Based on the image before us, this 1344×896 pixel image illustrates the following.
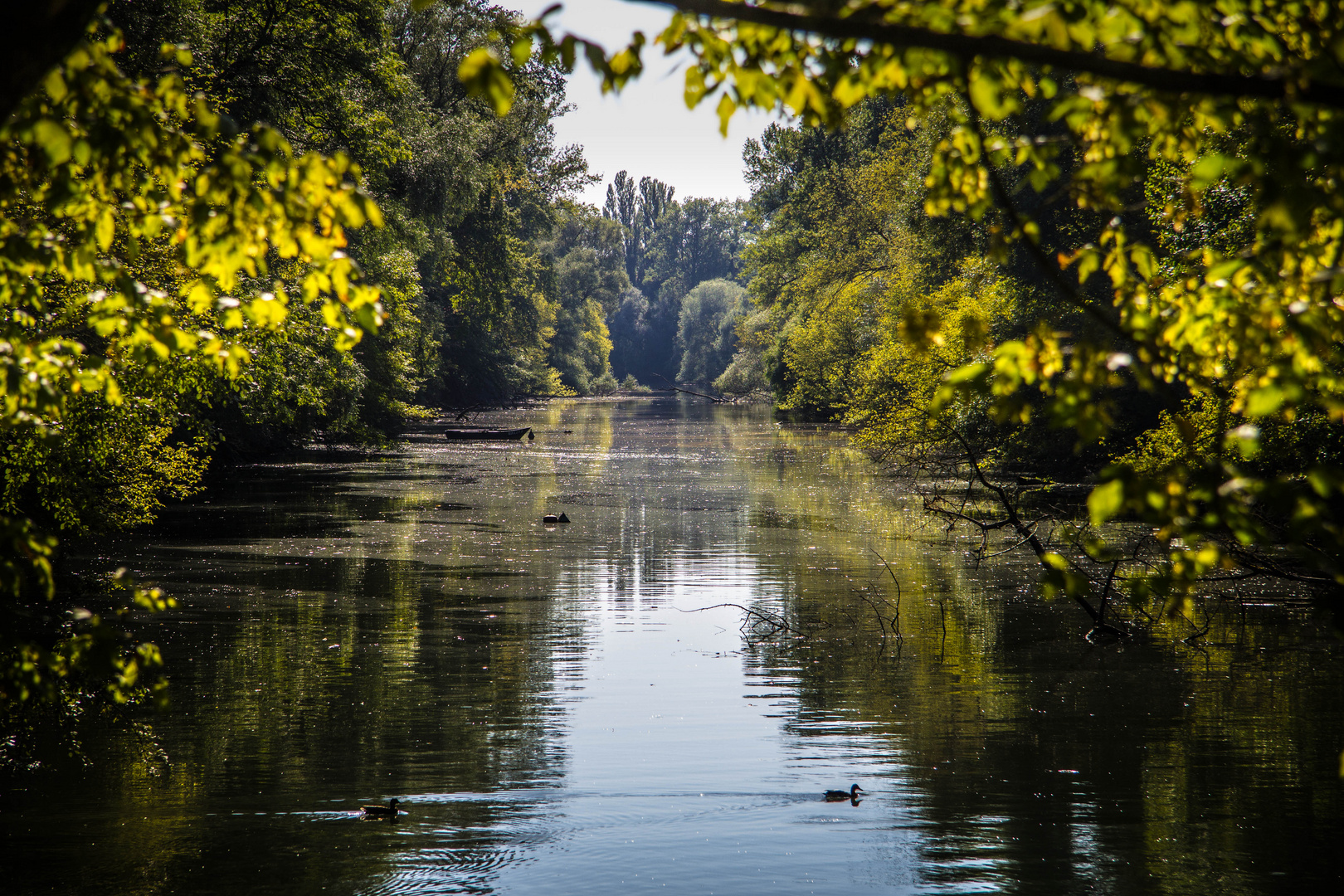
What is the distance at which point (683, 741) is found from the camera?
9.74m

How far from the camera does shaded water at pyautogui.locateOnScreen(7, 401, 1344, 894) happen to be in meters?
7.25

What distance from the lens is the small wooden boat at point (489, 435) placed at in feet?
152

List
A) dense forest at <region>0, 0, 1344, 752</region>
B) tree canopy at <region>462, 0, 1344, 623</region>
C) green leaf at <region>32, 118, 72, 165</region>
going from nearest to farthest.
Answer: tree canopy at <region>462, 0, 1344, 623</region>, green leaf at <region>32, 118, 72, 165</region>, dense forest at <region>0, 0, 1344, 752</region>

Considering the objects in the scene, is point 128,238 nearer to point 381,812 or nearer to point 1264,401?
point 1264,401

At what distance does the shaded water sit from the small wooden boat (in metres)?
26.8

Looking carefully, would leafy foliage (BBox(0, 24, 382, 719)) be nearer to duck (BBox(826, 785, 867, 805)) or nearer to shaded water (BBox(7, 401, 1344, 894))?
shaded water (BBox(7, 401, 1344, 894))

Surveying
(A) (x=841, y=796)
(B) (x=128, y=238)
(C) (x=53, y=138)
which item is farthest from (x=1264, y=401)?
(A) (x=841, y=796)

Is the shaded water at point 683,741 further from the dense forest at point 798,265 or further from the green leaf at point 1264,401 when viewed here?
the green leaf at point 1264,401

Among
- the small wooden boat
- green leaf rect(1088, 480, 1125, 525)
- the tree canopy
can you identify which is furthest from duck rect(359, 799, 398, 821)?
the small wooden boat

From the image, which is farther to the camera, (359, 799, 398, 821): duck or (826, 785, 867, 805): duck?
(826, 785, 867, 805): duck

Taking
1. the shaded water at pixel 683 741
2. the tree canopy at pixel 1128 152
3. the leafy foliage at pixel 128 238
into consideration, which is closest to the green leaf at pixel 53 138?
the leafy foliage at pixel 128 238

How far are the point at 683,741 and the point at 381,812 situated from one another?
2.86 meters

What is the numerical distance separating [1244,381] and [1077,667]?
7693mm

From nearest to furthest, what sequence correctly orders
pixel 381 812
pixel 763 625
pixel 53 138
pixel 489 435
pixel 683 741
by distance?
pixel 53 138 → pixel 381 812 → pixel 683 741 → pixel 763 625 → pixel 489 435
